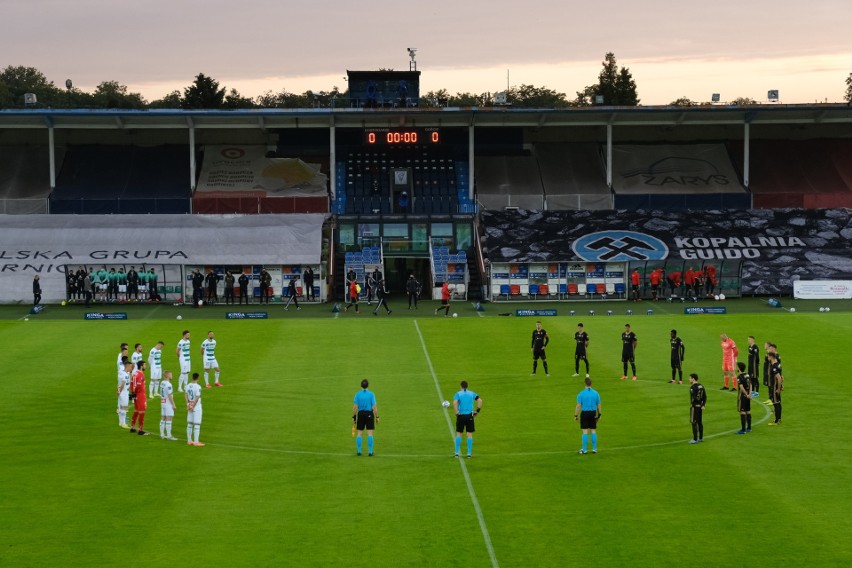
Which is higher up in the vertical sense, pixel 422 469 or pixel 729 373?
pixel 729 373

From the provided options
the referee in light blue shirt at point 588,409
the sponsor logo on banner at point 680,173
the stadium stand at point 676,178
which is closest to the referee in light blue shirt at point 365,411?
the referee in light blue shirt at point 588,409

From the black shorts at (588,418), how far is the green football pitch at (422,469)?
798 mm

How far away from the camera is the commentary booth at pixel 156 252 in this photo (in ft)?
195

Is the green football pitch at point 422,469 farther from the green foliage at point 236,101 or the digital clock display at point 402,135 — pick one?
the green foliage at point 236,101

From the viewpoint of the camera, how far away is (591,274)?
6031 centimetres

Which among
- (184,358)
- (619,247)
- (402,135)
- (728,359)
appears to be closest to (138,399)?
(184,358)

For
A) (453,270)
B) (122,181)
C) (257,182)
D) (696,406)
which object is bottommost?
(696,406)

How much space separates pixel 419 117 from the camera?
72688 mm

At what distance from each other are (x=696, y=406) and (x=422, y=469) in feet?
22.0

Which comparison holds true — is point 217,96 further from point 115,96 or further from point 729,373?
point 729,373

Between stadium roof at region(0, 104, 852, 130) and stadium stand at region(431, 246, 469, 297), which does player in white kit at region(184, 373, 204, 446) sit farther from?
stadium roof at region(0, 104, 852, 130)

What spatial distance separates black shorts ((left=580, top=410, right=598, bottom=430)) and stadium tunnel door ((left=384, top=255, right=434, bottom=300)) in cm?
4018

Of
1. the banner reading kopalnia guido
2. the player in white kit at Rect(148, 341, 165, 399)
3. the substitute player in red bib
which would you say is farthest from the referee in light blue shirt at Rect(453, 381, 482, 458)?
the banner reading kopalnia guido

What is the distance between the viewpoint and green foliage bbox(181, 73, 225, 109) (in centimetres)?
11106
